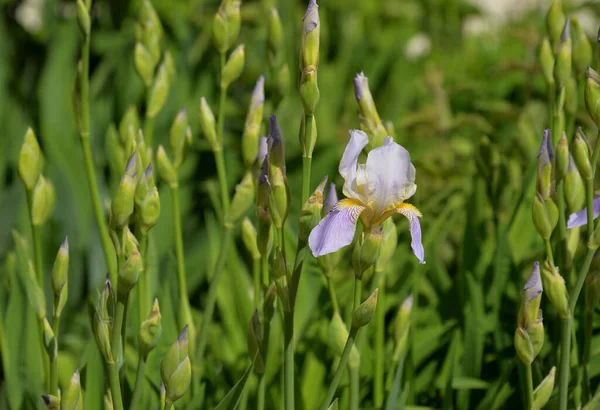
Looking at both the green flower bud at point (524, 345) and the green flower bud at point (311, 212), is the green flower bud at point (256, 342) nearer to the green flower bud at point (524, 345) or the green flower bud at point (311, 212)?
the green flower bud at point (311, 212)

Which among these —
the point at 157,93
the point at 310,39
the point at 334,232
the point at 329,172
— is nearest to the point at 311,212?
the point at 334,232

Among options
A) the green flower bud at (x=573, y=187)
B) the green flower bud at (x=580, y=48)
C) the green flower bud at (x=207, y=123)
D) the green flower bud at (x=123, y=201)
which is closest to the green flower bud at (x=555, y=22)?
the green flower bud at (x=580, y=48)

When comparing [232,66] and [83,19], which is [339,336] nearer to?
[232,66]

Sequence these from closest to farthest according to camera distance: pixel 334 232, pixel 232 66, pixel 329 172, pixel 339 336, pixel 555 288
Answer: pixel 334 232 → pixel 555 288 → pixel 339 336 → pixel 232 66 → pixel 329 172

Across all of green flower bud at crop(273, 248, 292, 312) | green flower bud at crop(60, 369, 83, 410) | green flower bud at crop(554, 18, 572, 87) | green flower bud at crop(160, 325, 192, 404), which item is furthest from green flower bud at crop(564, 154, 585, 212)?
green flower bud at crop(60, 369, 83, 410)

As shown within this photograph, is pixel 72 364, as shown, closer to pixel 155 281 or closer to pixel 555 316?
pixel 155 281

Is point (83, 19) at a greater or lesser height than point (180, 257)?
greater
